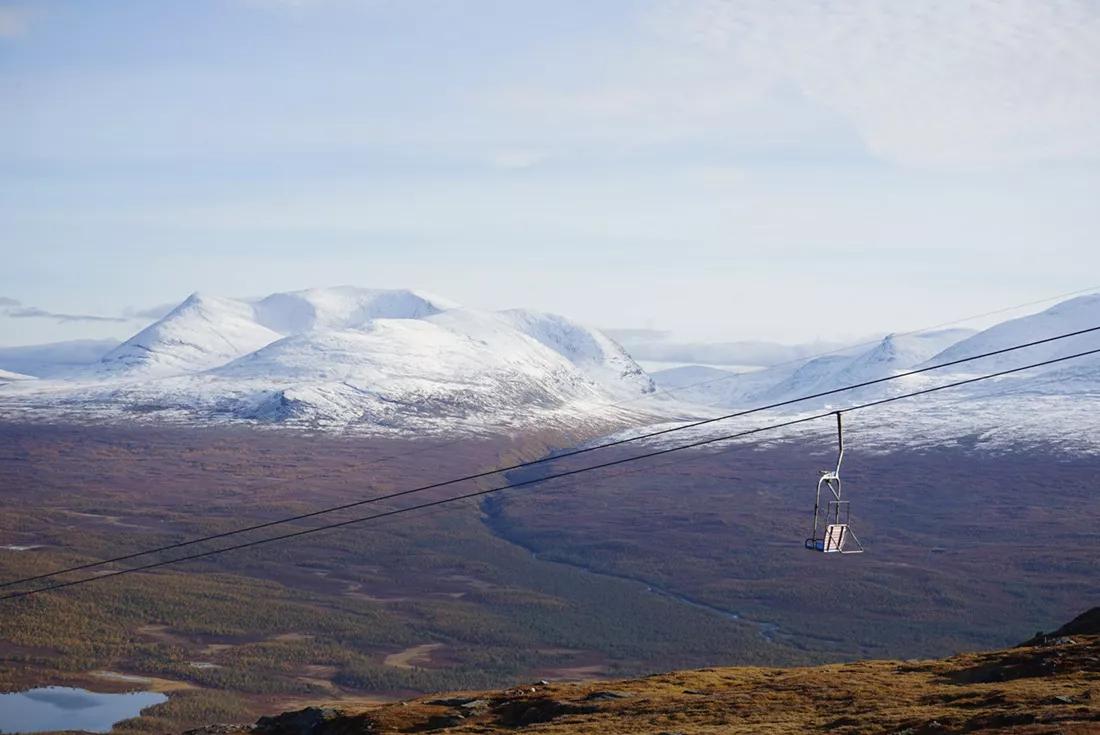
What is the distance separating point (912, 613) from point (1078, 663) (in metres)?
154

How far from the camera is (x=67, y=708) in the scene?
144375 millimetres

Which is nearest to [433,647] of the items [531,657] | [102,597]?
[531,657]

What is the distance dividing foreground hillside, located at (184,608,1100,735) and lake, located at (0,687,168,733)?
7829 centimetres

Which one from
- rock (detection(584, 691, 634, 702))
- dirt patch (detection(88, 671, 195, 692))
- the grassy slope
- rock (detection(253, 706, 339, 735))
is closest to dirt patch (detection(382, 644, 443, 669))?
dirt patch (detection(88, 671, 195, 692))

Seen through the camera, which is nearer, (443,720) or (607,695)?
(443,720)

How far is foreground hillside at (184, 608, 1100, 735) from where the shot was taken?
133 feet

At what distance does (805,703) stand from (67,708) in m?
115

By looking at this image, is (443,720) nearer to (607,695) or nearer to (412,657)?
(607,695)

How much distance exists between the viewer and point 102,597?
198 m

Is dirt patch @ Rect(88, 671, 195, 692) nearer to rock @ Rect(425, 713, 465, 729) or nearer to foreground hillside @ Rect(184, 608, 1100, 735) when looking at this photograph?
foreground hillside @ Rect(184, 608, 1100, 735)

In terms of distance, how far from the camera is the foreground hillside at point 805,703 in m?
40.6

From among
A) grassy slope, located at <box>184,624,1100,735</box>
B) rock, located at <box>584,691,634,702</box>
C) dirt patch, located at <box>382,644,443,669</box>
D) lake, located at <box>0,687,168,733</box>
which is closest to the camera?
grassy slope, located at <box>184,624,1100,735</box>

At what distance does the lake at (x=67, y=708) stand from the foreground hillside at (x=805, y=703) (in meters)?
78.3

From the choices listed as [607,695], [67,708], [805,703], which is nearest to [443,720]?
[607,695]
